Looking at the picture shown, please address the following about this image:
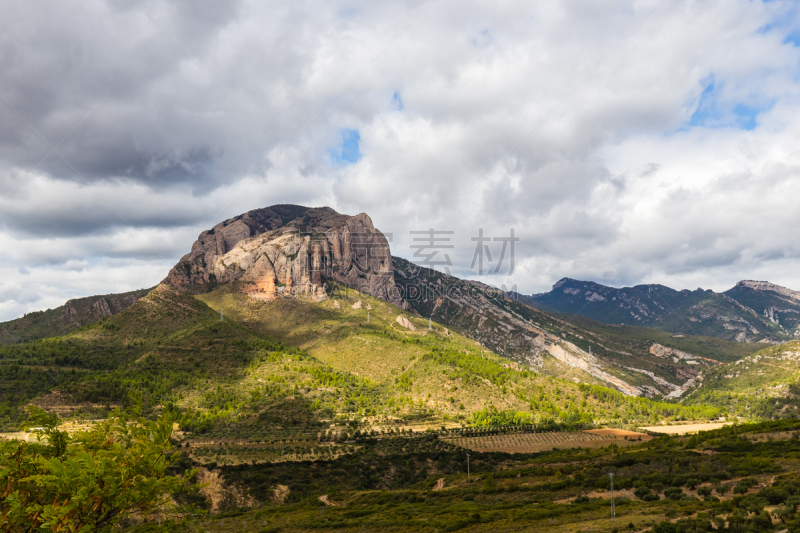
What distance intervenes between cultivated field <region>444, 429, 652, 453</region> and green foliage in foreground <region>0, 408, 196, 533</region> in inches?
3115

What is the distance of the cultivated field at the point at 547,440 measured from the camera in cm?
8400

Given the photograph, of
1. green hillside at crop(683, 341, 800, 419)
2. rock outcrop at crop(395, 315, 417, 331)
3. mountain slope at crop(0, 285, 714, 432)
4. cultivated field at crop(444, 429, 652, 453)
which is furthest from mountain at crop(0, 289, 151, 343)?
green hillside at crop(683, 341, 800, 419)

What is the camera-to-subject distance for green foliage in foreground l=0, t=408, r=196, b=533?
11461mm

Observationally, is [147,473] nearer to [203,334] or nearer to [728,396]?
[203,334]

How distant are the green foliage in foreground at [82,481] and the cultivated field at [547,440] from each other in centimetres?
7911

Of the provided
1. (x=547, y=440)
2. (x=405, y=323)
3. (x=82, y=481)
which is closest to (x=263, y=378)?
(x=547, y=440)

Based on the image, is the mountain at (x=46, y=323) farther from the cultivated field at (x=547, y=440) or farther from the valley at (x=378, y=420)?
the cultivated field at (x=547, y=440)

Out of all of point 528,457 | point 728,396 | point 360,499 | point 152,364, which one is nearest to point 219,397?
point 152,364

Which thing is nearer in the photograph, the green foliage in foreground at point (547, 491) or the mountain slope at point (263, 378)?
the green foliage in foreground at point (547, 491)

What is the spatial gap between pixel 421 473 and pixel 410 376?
54.3 metres

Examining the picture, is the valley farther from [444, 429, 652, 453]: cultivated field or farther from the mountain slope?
[444, 429, 652, 453]: cultivated field

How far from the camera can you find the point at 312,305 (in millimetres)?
192000

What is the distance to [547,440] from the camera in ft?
300

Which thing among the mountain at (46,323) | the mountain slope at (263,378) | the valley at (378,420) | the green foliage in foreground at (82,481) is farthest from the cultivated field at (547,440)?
the mountain at (46,323)
